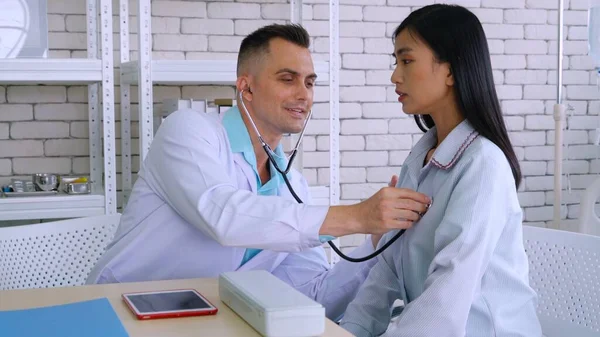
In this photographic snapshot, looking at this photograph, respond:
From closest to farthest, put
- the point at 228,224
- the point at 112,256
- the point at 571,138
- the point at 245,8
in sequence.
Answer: the point at 228,224, the point at 112,256, the point at 245,8, the point at 571,138

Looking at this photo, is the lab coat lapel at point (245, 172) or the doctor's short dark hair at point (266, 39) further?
the doctor's short dark hair at point (266, 39)

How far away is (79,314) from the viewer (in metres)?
1.24

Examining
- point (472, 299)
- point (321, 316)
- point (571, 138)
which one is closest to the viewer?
point (321, 316)

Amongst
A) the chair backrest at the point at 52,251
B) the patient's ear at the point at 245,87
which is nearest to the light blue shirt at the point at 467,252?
the patient's ear at the point at 245,87

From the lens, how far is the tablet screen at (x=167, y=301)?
127 cm

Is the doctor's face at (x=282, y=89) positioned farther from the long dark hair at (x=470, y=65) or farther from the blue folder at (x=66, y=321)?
the blue folder at (x=66, y=321)

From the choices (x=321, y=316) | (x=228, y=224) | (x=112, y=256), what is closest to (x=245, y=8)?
(x=112, y=256)

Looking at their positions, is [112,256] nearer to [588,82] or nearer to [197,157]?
[197,157]

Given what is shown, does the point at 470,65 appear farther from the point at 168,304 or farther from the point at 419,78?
the point at 168,304

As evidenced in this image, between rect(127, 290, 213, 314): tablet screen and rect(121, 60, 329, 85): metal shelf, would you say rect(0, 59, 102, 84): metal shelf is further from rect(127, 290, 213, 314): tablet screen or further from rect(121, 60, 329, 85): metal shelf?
rect(127, 290, 213, 314): tablet screen

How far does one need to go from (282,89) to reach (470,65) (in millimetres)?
649

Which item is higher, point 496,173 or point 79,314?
point 496,173

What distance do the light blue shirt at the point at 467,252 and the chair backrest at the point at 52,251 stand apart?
0.95 m

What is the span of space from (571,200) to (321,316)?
2.94 m
